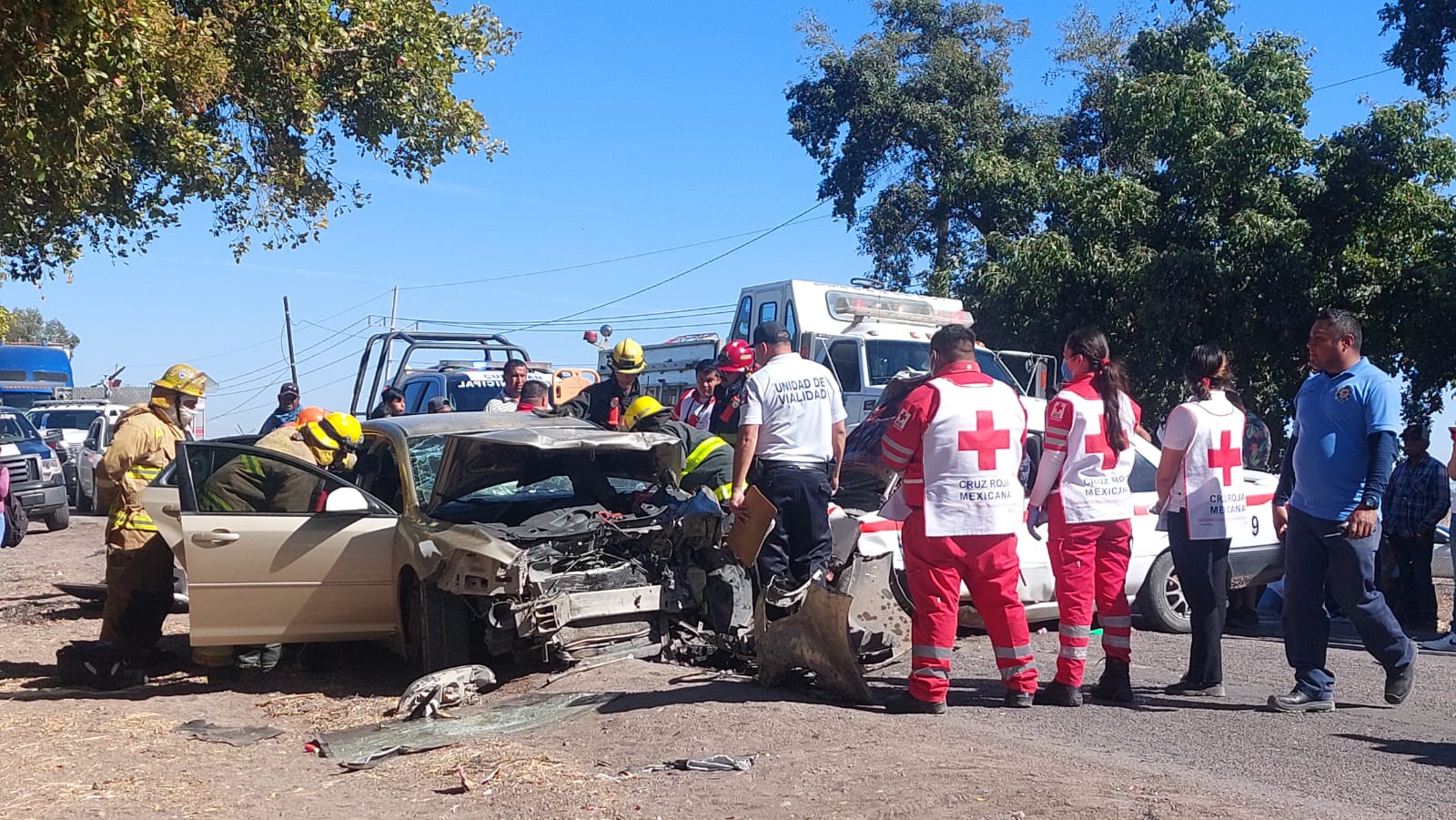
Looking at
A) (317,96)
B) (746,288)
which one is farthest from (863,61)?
(317,96)

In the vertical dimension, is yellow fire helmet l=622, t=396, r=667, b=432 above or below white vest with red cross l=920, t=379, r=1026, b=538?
above

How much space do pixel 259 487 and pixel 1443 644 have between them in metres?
7.69

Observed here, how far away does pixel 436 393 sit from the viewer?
16.1 meters

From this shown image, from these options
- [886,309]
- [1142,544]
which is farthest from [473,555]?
[886,309]

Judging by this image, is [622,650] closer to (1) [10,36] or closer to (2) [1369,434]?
(2) [1369,434]

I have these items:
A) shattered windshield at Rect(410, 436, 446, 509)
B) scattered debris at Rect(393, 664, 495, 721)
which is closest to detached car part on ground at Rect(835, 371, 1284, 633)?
shattered windshield at Rect(410, 436, 446, 509)

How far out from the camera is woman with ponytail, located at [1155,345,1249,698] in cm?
612

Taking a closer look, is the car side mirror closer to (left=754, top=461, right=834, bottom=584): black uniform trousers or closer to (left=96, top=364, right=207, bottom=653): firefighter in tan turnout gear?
(left=96, top=364, right=207, bottom=653): firefighter in tan turnout gear

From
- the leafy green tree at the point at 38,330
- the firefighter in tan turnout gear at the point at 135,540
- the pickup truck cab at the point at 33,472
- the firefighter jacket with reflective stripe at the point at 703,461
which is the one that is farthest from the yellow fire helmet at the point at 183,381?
the leafy green tree at the point at 38,330

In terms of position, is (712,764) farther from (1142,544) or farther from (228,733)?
(1142,544)

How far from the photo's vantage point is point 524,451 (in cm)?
748

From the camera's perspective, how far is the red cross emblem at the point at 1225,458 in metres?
6.16

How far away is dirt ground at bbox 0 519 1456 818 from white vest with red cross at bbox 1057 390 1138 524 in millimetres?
912

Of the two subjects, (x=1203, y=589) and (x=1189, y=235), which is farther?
(x=1189, y=235)
